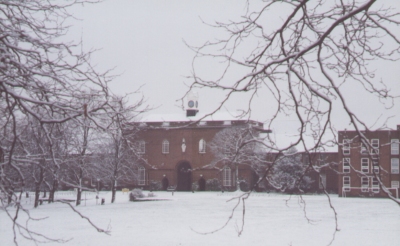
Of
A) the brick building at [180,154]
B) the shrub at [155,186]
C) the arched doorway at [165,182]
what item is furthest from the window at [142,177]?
the arched doorway at [165,182]

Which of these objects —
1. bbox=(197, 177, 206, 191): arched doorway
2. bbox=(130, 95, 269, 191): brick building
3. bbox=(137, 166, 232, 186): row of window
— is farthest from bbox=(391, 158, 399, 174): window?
bbox=(197, 177, 206, 191): arched doorway

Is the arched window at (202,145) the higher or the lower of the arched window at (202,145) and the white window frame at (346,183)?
the higher

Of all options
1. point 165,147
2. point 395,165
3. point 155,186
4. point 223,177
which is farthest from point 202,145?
point 395,165

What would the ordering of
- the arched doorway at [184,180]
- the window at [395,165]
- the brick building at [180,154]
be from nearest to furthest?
1. the window at [395,165]
2. the brick building at [180,154]
3. the arched doorway at [184,180]

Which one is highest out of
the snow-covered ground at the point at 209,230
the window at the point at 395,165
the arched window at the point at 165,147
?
the arched window at the point at 165,147

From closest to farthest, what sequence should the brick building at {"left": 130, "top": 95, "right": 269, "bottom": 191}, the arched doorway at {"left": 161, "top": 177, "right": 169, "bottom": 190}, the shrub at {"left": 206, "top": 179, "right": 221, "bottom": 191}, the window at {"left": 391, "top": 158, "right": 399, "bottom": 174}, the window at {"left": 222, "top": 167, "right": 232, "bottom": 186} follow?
the window at {"left": 391, "top": 158, "right": 399, "bottom": 174}
the shrub at {"left": 206, "top": 179, "right": 221, "bottom": 191}
the window at {"left": 222, "top": 167, "right": 232, "bottom": 186}
the brick building at {"left": 130, "top": 95, "right": 269, "bottom": 191}
the arched doorway at {"left": 161, "top": 177, "right": 169, "bottom": 190}

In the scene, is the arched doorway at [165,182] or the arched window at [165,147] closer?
the arched doorway at [165,182]

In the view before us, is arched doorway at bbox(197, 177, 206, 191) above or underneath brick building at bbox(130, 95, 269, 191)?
underneath

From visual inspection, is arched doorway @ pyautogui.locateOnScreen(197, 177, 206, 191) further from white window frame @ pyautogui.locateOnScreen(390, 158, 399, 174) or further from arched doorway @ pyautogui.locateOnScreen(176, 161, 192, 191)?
white window frame @ pyautogui.locateOnScreen(390, 158, 399, 174)

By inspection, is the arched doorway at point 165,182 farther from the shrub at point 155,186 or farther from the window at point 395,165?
the window at point 395,165

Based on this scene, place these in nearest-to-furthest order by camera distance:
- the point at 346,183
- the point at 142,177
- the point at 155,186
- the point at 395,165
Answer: the point at 395,165 → the point at 346,183 → the point at 155,186 → the point at 142,177

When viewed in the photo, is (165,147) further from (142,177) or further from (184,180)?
(184,180)

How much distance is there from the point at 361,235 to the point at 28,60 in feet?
51.1

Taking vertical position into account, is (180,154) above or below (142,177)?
above
